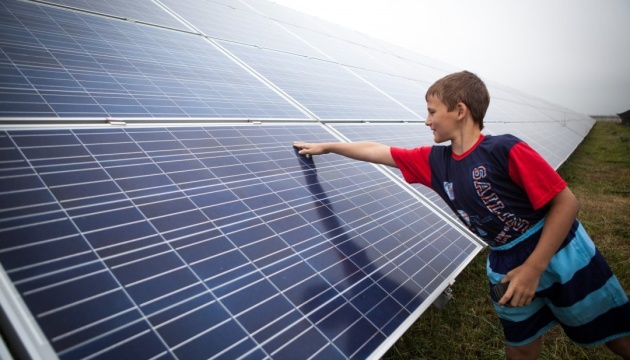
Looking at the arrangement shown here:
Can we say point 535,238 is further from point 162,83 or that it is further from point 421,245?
point 162,83

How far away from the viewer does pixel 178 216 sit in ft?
5.77

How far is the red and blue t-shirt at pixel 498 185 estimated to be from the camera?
1848 mm

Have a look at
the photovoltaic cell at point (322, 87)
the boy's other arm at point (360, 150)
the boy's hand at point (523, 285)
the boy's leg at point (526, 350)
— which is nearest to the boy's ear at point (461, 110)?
the boy's other arm at point (360, 150)

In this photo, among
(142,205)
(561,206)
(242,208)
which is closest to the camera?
(142,205)

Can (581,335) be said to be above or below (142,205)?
below

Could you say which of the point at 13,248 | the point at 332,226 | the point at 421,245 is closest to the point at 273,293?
the point at 332,226

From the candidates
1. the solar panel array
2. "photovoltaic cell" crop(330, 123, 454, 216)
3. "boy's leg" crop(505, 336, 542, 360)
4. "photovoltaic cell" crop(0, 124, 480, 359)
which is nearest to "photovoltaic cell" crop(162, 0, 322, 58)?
the solar panel array

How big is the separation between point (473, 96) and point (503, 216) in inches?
33.0

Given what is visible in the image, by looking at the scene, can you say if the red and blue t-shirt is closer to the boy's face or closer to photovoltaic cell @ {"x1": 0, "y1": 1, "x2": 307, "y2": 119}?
the boy's face

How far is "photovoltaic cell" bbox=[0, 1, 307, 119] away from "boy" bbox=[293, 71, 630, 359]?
188 cm

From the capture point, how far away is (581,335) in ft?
7.06

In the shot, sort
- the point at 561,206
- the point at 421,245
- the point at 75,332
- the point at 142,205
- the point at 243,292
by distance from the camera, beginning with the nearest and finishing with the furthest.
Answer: the point at 75,332 → the point at 243,292 → the point at 142,205 → the point at 561,206 → the point at 421,245

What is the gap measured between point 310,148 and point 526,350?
2.35 metres

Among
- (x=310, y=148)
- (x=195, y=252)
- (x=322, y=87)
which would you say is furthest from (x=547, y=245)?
(x=322, y=87)
